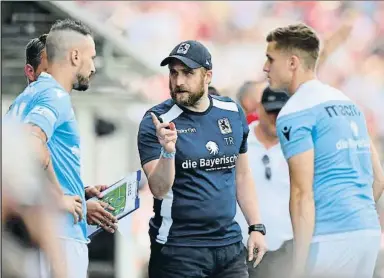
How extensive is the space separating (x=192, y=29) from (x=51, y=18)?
211 centimetres

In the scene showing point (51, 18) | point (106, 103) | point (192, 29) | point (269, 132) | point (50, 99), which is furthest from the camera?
point (192, 29)

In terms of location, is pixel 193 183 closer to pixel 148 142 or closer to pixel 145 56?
pixel 148 142

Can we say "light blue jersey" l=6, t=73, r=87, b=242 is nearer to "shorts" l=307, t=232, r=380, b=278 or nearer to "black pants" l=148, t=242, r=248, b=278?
"black pants" l=148, t=242, r=248, b=278

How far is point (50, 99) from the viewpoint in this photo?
3.80 m

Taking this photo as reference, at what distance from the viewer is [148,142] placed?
13.3 feet

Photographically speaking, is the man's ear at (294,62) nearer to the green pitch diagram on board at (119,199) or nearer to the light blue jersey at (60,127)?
the green pitch diagram on board at (119,199)

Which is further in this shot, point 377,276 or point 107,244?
point 107,244

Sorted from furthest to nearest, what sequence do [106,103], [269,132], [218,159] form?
[106,103] → [269,132] → [218,159]

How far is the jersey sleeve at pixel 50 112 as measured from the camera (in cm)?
371

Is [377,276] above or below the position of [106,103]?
below

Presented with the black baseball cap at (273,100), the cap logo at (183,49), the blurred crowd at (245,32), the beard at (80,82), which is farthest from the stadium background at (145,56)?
the cap logo at (183,49)

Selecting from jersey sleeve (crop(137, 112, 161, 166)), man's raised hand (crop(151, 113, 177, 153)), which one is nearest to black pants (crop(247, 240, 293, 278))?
jersey sleeve (crop(137, 112, 161, 166))

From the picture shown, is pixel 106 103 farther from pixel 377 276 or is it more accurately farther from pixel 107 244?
pixel 377 276

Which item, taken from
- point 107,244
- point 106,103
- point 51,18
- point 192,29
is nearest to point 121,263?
point 107,244
